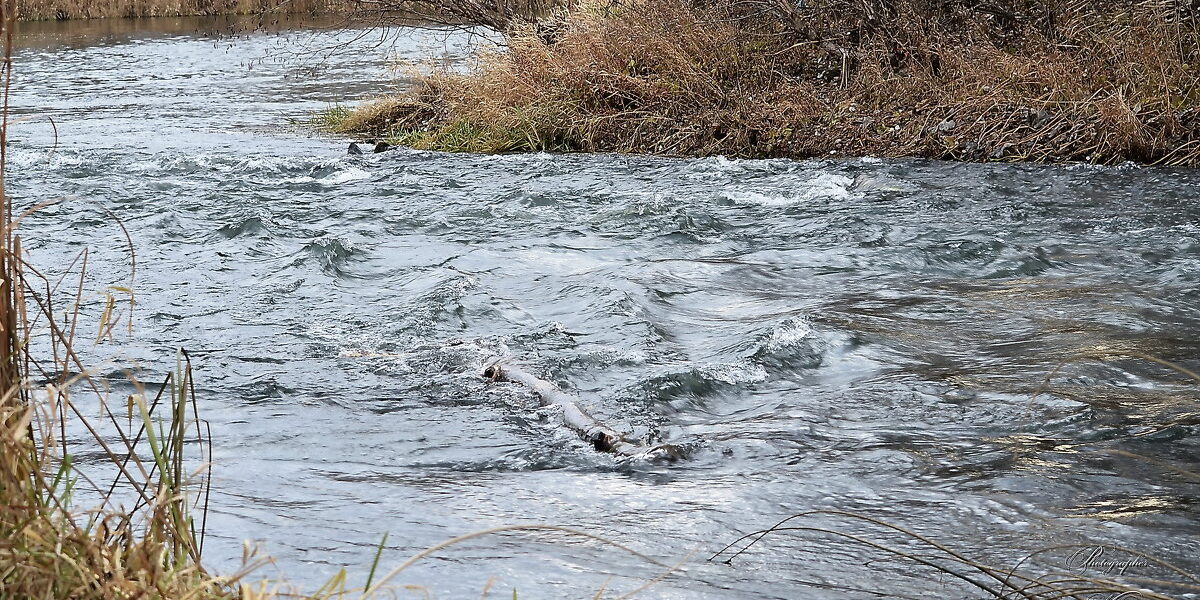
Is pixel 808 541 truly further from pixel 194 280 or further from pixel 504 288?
pixel 194 280

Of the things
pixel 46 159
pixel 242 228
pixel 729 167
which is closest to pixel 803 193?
pixel 729 167

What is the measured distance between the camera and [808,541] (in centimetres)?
370

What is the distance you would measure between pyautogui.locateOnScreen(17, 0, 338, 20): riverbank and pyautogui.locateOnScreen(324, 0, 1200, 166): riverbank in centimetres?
1737

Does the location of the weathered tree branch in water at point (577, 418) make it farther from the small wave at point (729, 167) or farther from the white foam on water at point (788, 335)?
the small wave at point (729, 167)

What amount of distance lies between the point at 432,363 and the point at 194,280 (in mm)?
2581

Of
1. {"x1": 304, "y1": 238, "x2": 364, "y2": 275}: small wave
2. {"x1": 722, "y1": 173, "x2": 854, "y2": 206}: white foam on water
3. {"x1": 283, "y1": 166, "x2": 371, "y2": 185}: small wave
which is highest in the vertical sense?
{"x1": 722, "y1": 173, "x2": 854, "y2": 206}: white foam on water

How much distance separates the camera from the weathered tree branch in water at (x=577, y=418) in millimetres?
4520

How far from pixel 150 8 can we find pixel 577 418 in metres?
32.3

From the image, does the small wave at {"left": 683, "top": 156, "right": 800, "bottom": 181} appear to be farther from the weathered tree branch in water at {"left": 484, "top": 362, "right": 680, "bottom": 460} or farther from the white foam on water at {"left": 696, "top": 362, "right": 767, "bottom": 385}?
the weathered tree branch in water at {"left": 484, "top": 362, "right": 680, "bottom": 460}

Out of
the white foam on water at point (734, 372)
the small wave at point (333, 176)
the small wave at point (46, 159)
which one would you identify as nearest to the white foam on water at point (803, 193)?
the small wave at point (333, 176)

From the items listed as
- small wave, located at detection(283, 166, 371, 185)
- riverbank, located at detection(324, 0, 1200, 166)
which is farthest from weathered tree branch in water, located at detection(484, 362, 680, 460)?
riverbank, located at detection(324, 0, 1200, 166)

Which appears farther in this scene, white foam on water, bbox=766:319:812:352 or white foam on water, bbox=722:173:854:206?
white foam on water, bbox=722:173:854:206

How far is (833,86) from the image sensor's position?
1338 centimetres

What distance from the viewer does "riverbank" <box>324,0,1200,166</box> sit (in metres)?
11.2
